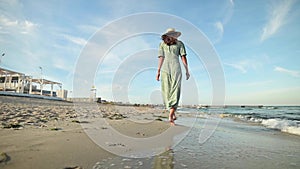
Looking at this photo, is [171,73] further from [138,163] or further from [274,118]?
[274,118]

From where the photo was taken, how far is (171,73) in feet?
14.8

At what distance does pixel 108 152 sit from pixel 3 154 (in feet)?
3.36

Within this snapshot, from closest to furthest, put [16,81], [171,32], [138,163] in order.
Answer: [138,163], [171,32], [16,81]

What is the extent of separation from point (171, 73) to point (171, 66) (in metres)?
0.18

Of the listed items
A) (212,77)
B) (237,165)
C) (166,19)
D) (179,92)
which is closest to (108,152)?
Result: (237,165)

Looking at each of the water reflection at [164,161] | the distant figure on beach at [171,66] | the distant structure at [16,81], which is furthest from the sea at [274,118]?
the distant structure at [16,81]

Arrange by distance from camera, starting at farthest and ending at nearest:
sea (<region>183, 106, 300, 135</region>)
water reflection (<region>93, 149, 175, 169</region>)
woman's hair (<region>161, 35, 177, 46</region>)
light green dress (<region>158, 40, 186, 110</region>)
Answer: sea (<region>183, 106, 300, 135</region>) < woman's hair (<region>161, 35, 177, 46</region>) < light green dress (<region>158, 40, 186, 110</region>) < water reflection (<region>93, 149, 175, 169</region>)

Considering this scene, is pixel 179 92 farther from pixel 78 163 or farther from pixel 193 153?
pixel 78 163

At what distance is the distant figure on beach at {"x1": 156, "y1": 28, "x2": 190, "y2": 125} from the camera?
175 inches

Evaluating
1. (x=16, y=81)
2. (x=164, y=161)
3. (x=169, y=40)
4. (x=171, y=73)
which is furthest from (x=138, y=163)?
(x=16, y=81)

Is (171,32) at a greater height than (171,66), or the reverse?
(171,32)

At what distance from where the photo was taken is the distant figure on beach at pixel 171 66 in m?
4.44

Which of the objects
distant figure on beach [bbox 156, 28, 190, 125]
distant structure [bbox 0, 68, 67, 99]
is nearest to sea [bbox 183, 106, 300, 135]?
distant figure on beach [bbox 156, 28, 190, 125]

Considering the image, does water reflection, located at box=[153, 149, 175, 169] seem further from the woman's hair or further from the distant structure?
the distant structure
